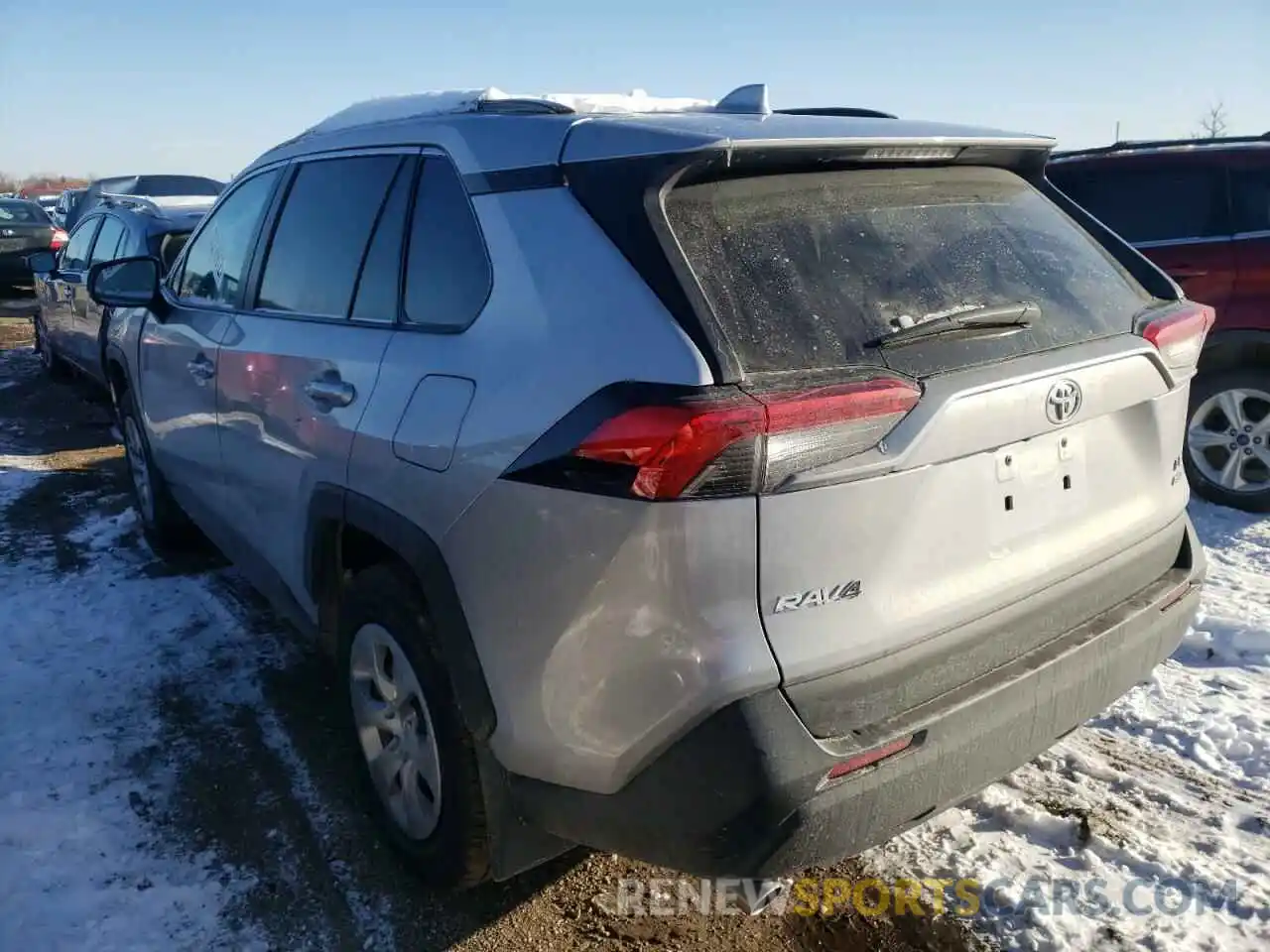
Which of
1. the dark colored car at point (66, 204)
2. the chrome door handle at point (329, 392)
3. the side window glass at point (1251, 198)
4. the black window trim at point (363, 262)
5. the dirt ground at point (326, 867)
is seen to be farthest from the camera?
the dark colored car at point (66, 204)

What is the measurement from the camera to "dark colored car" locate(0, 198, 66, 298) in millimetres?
16422

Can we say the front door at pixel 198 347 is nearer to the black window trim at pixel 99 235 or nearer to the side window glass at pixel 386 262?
the side window glass at pixel 386 262

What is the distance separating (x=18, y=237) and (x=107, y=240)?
33.0 feet

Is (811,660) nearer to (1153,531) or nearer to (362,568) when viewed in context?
(1153,531)

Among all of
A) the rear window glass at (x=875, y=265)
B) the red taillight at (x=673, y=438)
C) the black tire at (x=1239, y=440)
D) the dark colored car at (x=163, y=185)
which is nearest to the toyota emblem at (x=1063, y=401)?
the rear window glass at (x=875, y=265)

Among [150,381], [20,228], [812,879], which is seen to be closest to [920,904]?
[812,879]

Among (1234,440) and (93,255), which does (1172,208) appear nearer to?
(1234,440)

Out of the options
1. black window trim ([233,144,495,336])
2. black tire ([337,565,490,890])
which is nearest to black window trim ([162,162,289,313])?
black window trim ([233,144,495,336])

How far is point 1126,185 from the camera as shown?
19.9 ft

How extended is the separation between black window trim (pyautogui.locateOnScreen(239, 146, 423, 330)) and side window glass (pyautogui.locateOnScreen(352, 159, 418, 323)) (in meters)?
0.02

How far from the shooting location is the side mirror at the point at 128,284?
4500mm

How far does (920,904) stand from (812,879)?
28 cm

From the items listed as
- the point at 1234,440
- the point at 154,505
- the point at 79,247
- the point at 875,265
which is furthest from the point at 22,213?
the point at 875,265

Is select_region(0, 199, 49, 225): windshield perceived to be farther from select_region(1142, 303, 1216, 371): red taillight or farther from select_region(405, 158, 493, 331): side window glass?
select_region(1142, 303, 1216, 371): red taillight
